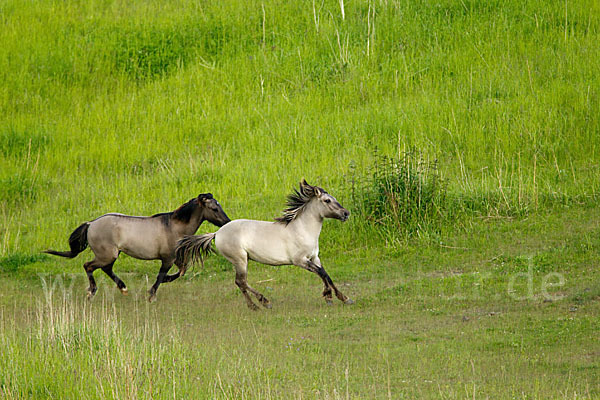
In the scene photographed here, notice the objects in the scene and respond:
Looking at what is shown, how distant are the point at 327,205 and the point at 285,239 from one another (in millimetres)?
636

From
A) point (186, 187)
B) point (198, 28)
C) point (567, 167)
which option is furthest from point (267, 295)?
point (198, 28)

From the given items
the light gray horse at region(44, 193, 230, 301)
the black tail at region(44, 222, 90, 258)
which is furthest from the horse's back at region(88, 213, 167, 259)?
the black tail at region(44, 222, 90, 258)

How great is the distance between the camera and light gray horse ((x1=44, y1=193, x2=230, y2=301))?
1041 cm

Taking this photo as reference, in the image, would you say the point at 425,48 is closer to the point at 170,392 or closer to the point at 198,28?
the point at 198,28

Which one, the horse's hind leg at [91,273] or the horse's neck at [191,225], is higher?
the horse's neck at [191,225]

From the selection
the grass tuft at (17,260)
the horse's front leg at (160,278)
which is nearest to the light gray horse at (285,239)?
the horse's front leg at (160,278)

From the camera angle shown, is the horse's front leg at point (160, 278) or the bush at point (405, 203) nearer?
the horse's front leg at point (160, 278)

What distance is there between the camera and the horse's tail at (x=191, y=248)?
10031 mm

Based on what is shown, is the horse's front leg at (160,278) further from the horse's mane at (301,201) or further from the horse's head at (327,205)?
the horse's head at (327,205)

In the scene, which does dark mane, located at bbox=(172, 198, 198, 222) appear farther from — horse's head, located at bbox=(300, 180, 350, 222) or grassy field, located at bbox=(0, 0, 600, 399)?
horse's head, located at bbox=(300, 180, 350, 222)

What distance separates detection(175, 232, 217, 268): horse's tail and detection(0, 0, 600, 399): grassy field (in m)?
0.59

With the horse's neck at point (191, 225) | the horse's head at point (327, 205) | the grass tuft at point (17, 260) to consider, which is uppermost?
the horse's head at point (327, 205)

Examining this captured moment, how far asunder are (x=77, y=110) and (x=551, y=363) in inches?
584

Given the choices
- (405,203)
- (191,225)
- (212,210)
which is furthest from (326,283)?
(405,203)
